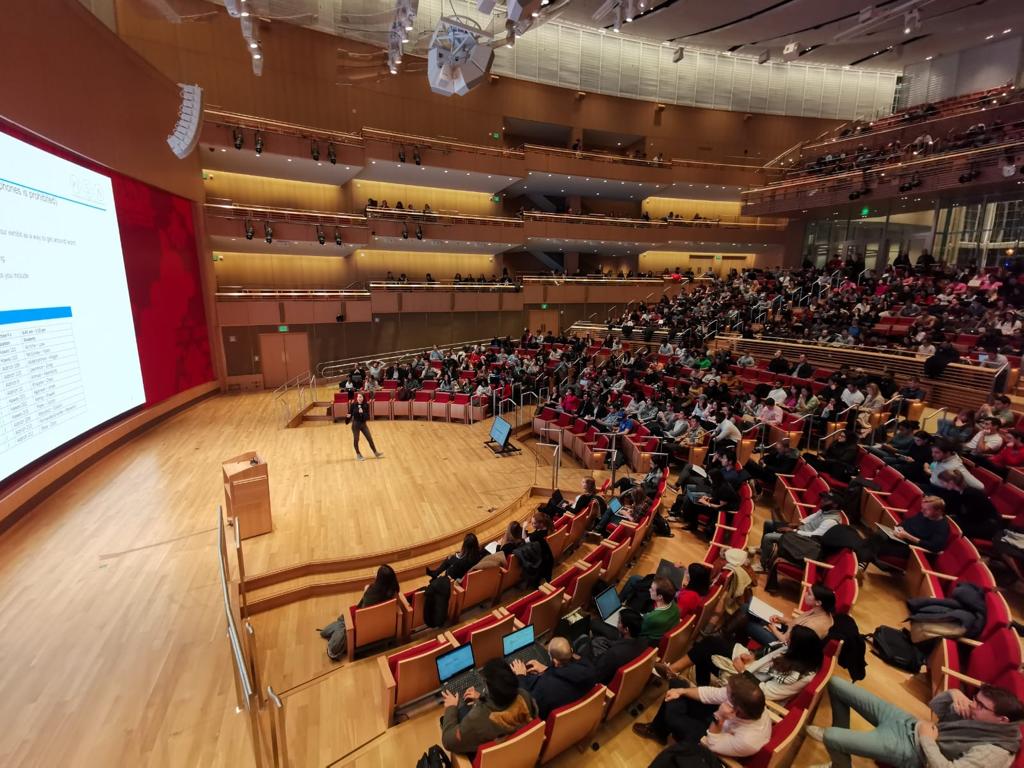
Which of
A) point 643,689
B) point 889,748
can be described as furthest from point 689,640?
point 889,748

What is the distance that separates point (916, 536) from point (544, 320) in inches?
608

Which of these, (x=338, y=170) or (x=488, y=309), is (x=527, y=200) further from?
(x=338, y=170)

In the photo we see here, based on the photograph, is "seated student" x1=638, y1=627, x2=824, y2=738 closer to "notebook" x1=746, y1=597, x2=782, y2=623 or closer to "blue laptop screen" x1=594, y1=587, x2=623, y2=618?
"notebook" x1=746, y1=597, x2=782, y2=623

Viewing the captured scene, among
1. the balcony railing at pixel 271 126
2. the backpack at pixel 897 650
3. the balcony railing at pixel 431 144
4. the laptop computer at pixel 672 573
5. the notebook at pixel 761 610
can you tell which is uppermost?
the balcony railing at pixel 431 144

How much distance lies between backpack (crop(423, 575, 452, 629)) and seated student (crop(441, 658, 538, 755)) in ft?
4.50

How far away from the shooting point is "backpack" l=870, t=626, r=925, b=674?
2.93 m

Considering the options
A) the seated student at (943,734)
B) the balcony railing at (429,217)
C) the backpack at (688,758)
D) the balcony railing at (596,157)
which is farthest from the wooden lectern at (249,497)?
the balcony railing at (596,157)

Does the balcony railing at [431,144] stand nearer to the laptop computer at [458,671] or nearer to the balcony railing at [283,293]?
the balcony railing at [283,293]

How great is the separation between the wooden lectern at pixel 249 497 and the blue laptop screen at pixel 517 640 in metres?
3.38

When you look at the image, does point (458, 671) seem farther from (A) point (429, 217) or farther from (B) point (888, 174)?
(B) point (888, 174)

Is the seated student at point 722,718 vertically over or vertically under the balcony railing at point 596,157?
under

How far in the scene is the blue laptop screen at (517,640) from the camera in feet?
9.37

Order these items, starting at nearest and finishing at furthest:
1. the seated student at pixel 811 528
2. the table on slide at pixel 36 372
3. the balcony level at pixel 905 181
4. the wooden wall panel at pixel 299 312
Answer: the seated student at pixel 811 528 → the table on slide at pixel 36 372 → the balcony level at pixel 905 181 → the wooden wall panel at pixel 299 312

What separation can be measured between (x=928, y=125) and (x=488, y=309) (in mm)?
15334
